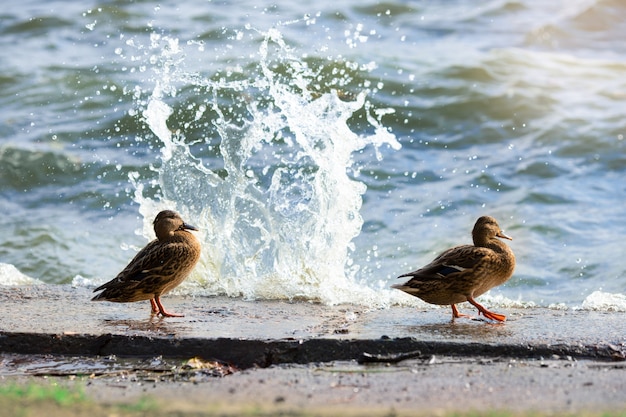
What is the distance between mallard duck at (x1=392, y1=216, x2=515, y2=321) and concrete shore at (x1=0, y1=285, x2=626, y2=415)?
142 millimetres

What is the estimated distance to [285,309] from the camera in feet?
20.5

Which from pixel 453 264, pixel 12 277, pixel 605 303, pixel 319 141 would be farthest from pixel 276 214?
pixel 319 141

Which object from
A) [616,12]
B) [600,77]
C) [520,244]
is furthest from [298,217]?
[616,12]

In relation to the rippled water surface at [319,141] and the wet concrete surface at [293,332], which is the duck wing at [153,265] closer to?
the wet concrete surface at [293,332]

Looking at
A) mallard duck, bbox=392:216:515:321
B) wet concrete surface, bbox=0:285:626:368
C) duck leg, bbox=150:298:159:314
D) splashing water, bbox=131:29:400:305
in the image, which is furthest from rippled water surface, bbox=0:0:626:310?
duck leg, bbox=150:298:159:314

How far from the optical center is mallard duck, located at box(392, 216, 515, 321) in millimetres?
5844

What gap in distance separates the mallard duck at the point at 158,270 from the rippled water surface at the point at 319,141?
850 millimetres

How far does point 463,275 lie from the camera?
19.2ft

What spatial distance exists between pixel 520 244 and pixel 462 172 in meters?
2.11

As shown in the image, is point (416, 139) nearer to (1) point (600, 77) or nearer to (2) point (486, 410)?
(1) point (600, 77)

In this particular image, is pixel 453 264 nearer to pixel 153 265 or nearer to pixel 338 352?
pixel 338 352

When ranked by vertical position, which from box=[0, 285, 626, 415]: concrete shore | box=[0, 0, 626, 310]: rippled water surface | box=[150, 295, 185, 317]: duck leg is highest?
box=[0, 0, 626, 310]: rippled water surface

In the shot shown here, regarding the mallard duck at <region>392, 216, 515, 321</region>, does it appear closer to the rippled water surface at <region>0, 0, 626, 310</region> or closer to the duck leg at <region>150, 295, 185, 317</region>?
the rippled water surface at <region>0, 0, 626, 310</region>

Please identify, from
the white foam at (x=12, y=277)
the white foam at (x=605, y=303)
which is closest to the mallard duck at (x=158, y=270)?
the white foam at (x=12, y=277)
